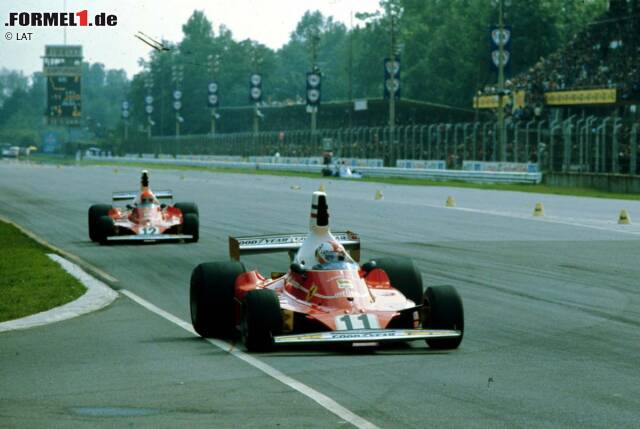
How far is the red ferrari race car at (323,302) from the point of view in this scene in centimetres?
1087

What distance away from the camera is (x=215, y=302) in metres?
12.1

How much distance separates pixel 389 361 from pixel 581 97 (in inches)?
2111

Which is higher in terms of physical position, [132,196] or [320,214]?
[320,214]

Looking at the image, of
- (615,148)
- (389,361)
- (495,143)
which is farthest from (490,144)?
(389,361)

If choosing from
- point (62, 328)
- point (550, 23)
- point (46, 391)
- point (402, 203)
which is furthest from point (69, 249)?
point (550, 23)

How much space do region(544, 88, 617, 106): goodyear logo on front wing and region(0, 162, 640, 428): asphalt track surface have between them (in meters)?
37.2

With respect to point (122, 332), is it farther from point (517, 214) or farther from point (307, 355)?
point (517, 214)

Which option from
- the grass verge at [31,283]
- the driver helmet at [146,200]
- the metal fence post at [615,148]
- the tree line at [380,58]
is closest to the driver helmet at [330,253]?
the grass verge at [31,283]

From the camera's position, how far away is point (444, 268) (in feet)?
63.1

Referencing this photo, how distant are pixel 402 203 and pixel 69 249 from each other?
59.1ft

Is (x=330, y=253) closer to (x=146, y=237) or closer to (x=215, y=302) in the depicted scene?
(x=215, y=302)

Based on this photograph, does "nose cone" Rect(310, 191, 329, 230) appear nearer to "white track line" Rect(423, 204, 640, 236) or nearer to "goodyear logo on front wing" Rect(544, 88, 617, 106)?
"white track line" Rect(423, 204, 640, 236)

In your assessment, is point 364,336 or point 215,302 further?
Answer: point 215,302

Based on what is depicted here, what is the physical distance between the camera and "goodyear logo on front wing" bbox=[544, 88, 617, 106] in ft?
196
